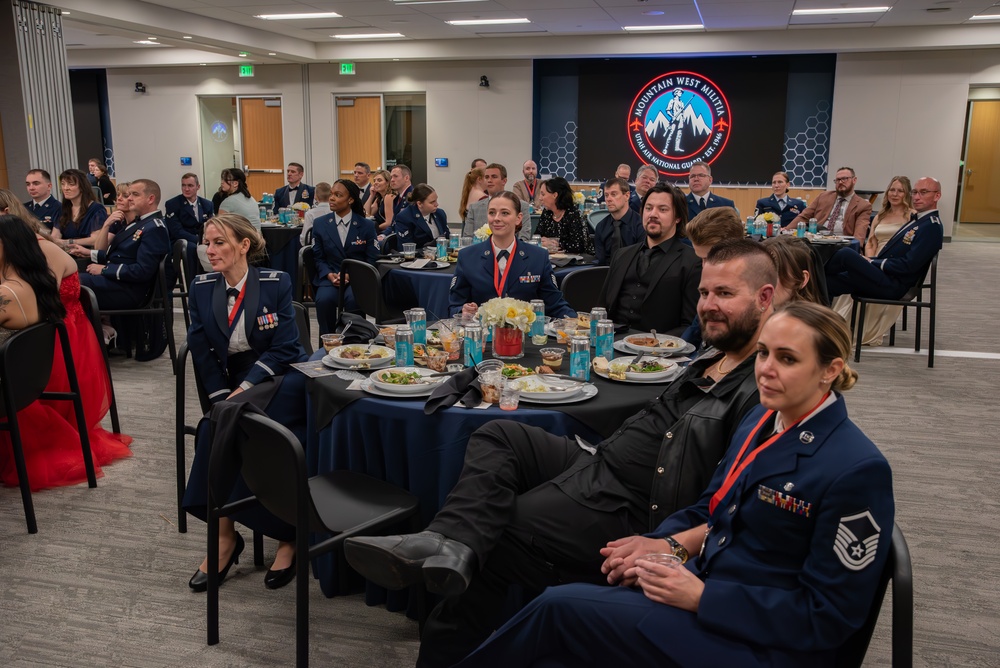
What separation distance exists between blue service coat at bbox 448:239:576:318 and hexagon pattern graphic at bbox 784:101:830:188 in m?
11.1

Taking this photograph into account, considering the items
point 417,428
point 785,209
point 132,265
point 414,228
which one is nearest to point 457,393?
point 417,428

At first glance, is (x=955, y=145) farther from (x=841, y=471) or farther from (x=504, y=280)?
(x=841, y=471)

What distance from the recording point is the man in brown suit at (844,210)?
28.8 ft

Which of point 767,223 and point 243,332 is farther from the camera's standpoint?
point 767,223

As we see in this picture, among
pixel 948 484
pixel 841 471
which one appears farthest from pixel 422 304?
pixel 841 471

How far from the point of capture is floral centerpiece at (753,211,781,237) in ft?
26.9

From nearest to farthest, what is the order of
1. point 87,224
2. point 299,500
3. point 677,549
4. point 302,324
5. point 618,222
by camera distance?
1. point 677,549
2. point 299,500
3. point 302,324
4. point 618,222
5. point 87,224

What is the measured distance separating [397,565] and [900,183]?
23.5 feet

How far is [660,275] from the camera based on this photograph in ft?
13.9

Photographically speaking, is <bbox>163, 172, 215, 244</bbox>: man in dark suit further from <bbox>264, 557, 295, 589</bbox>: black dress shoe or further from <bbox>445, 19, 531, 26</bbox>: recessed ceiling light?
<bbox>264, 557, 295, 589</bbox>: black dress shoe

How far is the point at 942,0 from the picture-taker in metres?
10.2

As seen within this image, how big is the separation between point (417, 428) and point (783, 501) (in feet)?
4.47

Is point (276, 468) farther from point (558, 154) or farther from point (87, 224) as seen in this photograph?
point (558, 154)

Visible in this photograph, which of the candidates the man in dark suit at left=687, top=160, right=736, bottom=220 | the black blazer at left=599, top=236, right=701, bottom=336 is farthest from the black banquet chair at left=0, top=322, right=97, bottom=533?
the man in dark suit at left=687, top=160, right=736, bottom=220
